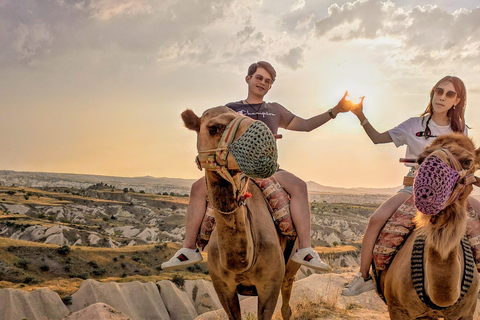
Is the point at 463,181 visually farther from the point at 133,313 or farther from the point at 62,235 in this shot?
the point at 62,235

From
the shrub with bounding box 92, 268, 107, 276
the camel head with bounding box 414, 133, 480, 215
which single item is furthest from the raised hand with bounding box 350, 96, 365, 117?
the shrub with bounding box 92, 268, 107, 276

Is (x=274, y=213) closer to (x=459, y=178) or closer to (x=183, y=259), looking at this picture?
(x=183, y=259)

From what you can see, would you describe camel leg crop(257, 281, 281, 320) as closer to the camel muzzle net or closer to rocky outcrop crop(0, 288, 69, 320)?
the camel muzzle net

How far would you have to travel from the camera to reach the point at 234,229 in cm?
413

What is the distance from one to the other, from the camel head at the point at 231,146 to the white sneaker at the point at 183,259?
1.64 m

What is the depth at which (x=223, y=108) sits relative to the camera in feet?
13.3

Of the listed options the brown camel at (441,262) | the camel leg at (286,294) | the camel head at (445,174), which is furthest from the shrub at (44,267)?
the camel head at (445,174)

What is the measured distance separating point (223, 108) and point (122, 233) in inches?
2422

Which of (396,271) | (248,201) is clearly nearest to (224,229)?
(248,201)

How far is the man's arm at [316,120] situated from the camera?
6.60 meters

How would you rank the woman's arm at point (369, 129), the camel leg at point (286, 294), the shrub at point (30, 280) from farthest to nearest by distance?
the shrub at point (30, 280)
the camel leg at point (286, 294)
the woman's arm at point (369, 129)

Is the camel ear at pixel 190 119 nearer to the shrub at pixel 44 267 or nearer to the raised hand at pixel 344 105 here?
the raised hand at pixel 344 105

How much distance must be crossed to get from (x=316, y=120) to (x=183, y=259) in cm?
316

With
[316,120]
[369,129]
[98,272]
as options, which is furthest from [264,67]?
[98,272]
